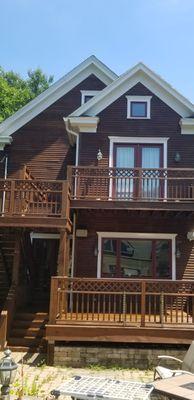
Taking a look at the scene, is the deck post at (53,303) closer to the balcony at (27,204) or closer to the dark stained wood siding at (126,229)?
the balcony at (27,204)

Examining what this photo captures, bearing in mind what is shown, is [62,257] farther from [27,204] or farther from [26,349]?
[26,349]

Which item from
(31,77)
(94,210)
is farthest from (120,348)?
(31,77)

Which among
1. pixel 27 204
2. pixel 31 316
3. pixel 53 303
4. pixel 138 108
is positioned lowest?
pixel 31 316

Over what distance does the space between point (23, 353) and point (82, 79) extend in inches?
412

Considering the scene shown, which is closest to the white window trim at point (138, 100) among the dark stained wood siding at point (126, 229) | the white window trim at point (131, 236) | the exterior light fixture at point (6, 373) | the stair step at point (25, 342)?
the dark stained wood siding at point (126, 229)

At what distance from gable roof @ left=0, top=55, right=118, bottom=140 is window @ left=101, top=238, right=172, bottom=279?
18.2 ft

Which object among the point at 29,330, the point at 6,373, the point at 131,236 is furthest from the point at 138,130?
the point at 6,373

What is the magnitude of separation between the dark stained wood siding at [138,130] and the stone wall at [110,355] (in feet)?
20.3

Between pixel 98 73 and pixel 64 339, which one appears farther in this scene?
pixel 98 73

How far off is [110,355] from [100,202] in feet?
14.2

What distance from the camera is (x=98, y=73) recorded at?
56.2ft

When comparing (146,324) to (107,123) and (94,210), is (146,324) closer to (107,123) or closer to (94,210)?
(94,210)

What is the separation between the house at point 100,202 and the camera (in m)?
11.6

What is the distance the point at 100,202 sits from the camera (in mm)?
12484
